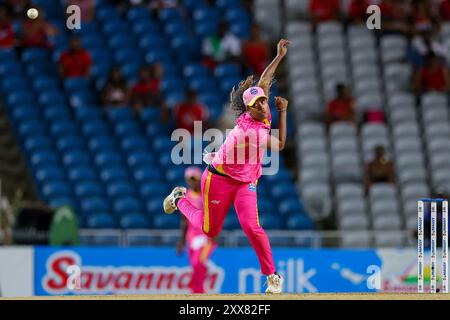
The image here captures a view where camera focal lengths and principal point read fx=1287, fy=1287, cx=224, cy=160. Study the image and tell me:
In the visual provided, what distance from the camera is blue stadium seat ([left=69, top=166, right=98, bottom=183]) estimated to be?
23.8 m

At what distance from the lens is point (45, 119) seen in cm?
2522

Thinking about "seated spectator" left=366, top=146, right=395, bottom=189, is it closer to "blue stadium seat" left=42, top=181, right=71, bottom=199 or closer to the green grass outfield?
"blue stadium seat" left=42, top=181, right=71, bottom=199

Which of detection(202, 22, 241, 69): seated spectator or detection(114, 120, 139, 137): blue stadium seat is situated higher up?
detection(202, 22, 241, 69): seated spectator

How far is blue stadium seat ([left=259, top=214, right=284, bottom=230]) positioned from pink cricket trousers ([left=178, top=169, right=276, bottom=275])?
853 cm

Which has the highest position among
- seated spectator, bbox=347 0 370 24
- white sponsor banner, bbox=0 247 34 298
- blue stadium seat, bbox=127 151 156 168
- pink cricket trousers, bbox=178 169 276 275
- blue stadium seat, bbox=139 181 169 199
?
seated spectator, bbox=347 0 370 24

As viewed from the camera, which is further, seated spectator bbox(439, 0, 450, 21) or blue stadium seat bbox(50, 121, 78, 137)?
seated spectator bbox(439, 0, 450, 21)

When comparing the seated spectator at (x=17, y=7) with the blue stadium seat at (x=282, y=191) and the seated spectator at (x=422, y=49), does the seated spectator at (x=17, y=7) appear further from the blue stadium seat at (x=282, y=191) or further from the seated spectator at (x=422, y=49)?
the seated spectator at (x=422, y=49)

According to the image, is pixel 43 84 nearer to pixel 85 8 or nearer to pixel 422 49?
pixel 85 8

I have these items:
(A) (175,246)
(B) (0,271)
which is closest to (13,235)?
(B) (0,271)

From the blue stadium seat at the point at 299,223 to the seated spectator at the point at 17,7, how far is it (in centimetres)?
776

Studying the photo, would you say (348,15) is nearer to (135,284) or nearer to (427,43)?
(427,43)

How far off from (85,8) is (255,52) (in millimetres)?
3944

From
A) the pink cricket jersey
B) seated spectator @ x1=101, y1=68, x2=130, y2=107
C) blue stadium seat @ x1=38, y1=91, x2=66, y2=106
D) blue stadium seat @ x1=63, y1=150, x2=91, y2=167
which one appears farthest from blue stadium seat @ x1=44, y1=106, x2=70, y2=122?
the pink cricket jersey

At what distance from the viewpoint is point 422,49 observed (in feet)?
83.3
